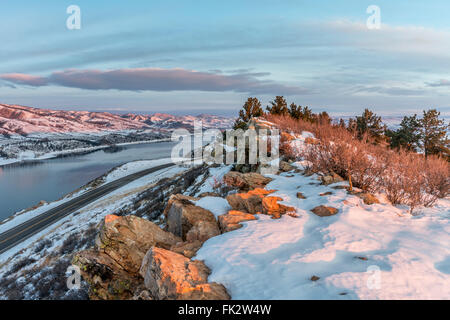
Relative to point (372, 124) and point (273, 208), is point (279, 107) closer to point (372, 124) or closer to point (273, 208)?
point (372, 124)

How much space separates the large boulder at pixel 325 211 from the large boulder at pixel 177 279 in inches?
172

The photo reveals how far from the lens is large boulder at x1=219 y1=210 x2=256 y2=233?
276 inches

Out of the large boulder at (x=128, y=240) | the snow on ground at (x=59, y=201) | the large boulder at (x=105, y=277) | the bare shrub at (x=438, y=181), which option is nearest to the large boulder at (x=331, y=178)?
the bare shrub at (x=438, y=181)

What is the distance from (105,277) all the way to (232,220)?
11.9 ft

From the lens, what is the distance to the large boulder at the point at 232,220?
23.0ft

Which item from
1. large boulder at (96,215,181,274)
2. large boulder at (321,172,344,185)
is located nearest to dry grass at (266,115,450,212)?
large boulder at (321,172,344,185)

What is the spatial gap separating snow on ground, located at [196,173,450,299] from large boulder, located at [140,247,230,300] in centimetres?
27

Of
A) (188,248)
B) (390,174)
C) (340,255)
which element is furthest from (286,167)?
(188,248)

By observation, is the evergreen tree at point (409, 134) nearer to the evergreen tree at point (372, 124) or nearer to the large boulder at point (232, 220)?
the evergreen tree at point (372, 124)

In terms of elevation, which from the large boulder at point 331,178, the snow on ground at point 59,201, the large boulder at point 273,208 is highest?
the large boulder at point 331,178

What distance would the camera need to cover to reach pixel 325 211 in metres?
7.68
